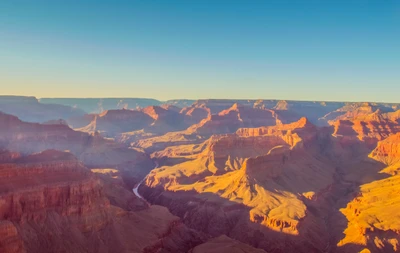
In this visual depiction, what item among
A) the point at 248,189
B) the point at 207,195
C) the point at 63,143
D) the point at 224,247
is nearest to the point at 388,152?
the point at 248,189

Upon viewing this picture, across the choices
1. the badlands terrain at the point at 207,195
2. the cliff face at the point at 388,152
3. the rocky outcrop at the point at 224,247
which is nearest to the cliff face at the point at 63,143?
the badlands terrain at the point at 207,195

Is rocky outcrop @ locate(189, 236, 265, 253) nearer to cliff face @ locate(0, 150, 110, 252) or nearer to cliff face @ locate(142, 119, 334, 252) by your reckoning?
cliff face @ locate(142, 119, 334, 252)

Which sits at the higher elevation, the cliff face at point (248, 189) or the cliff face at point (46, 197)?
the cliff face at point (46, 197)

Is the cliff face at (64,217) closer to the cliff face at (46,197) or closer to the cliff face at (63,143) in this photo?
the cliff face at (46,197)

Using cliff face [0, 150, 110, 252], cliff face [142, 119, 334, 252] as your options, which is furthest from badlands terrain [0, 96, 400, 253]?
cliff face [142, 119, 334, 252]

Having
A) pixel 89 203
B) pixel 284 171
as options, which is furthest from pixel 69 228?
pixel 284 171

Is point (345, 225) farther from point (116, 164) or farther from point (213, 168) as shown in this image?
point (116, 164)

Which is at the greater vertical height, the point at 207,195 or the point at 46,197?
the point at 46,197

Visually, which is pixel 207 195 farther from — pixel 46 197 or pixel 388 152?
pixel 388 152

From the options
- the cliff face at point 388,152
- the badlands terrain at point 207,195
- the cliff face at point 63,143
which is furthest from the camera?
the cliff face at point 388,152
